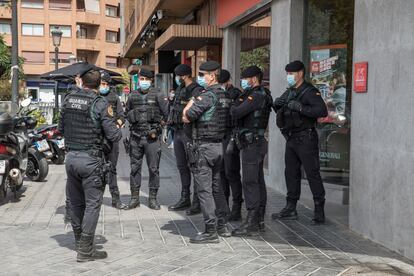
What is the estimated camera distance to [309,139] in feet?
21.8

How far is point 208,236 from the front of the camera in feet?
18.8

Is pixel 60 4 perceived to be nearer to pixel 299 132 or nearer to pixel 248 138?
pixel 299 132

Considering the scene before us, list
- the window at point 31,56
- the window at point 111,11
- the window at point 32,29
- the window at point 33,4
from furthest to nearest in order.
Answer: the window at point 111,11 → the window at point 32,29 → the window at point 31,56 → the window at point 33,4

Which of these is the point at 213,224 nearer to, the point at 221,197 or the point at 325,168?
the point at 221,197

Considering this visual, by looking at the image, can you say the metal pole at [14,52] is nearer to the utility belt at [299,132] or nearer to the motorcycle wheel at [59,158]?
the motorcycle wheel at [59,158]

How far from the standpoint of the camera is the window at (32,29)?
59781 millimetres

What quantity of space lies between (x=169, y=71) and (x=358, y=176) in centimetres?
1436

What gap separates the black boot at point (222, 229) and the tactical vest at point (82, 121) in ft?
5.74

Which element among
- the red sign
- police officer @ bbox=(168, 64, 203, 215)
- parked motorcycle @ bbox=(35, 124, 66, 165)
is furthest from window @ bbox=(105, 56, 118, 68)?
the red sign

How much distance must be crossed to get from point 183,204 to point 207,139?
1.98 metres

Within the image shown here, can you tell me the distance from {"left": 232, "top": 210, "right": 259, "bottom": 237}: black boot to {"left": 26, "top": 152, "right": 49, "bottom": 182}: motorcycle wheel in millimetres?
5091

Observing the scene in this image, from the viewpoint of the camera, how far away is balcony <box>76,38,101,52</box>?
61.5m

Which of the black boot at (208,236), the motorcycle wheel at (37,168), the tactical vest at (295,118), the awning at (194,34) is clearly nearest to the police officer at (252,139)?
the black boot at (208,236)

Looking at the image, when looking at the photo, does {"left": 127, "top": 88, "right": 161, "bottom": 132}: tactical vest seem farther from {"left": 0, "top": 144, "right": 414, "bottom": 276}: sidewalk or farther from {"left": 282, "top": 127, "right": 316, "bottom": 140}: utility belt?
{"left": 282, "top": 127, "right": 316, "bottom": 140}: utility belt
